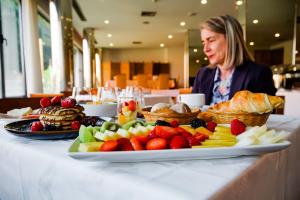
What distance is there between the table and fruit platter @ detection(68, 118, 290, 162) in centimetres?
2

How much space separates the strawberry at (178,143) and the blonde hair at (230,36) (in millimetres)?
1317

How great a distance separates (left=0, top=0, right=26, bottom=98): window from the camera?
3594 mm

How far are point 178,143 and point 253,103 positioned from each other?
40 centimetres

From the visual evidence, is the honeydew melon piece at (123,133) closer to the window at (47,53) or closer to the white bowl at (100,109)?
the white bowl at (100,109)

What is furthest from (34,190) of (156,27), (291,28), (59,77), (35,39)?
(156,27)

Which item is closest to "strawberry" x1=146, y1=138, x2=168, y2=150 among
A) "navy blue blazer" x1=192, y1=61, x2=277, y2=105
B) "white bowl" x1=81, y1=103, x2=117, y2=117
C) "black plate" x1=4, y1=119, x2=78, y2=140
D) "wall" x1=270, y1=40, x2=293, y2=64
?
"black plate" x1=4, y1=119, x2=78, y2=140

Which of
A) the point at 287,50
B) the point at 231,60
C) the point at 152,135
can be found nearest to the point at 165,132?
the point at 152,135

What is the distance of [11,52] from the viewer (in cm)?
Result: 392

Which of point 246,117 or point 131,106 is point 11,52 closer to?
point 131,106

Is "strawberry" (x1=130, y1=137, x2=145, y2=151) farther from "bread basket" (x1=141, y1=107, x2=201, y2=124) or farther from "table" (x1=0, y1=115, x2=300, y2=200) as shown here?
"bread basket" (x1=141, y1=107, x2=201, y2=124)

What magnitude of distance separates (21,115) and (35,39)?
3381 millimetres

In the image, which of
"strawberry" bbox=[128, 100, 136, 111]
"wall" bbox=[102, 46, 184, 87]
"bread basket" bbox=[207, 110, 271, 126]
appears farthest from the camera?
"wall" bbox=[102, 46, 184, 87]

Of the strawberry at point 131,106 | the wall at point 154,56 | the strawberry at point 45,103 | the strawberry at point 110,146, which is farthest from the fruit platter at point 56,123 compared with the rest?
the wall at point 154,56

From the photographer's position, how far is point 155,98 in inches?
107
